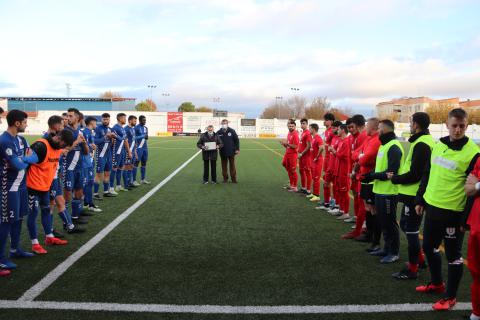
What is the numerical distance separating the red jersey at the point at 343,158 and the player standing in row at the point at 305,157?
2710 millimetres

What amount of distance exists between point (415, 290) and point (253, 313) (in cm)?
197

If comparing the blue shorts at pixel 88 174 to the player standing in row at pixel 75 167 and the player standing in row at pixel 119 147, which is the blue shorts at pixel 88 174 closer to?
the player standing in row at pixel 75 167

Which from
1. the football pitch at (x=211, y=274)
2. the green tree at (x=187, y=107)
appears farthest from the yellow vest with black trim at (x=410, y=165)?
the green tree at (x=187, y=107)

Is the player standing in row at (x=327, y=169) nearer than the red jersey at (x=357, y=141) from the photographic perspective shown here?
No

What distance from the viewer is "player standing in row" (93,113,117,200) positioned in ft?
31.1

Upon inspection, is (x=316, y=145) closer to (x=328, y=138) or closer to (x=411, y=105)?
(x=328, y=138)

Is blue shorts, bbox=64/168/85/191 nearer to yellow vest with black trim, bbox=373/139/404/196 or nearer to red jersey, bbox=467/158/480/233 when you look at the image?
yellow vest with black trim, bbox=373/139/404/196

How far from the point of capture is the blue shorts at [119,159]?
10359mm

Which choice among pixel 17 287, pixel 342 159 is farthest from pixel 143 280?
pixel 342 159

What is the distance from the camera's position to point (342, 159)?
25.8 feet

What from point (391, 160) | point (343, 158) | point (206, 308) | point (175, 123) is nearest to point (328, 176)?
point (343, 158)

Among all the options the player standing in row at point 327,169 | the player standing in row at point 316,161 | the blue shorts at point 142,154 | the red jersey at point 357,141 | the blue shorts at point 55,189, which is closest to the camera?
the blue shorts at point 55,189

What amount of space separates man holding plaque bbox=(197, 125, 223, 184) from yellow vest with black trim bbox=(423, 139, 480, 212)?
9.36m

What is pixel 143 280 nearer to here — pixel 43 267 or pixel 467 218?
pixel 43 267
